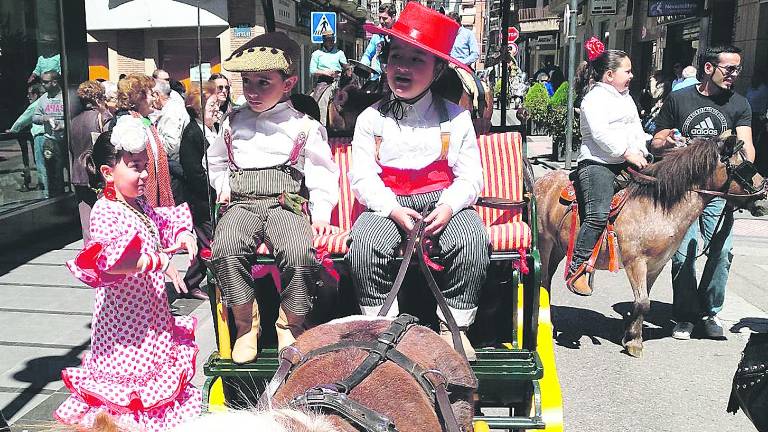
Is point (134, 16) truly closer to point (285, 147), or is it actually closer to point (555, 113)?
point (555, 113)

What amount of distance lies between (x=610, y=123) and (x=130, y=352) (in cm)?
393

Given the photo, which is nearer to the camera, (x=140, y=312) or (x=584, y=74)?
(x=140, y=312)

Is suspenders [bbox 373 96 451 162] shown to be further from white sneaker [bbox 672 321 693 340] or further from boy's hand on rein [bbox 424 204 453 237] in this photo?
Answer: white sneaker [bbox 672 321 693 340]

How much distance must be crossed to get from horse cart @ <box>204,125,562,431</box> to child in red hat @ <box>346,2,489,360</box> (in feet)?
0.67

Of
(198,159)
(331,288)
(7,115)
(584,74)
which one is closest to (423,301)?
(331,288)

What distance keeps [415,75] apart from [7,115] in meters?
6.96

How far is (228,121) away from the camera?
146 inches

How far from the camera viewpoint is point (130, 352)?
3.05 meters

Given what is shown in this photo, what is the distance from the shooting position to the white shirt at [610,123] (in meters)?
5.41

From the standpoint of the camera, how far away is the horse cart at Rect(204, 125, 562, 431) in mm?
3053

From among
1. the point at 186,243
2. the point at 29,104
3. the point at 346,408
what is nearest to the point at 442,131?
the point at 186,243

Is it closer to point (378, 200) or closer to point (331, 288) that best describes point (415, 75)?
point (378, 200)

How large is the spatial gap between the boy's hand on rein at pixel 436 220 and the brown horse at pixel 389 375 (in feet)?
2.47

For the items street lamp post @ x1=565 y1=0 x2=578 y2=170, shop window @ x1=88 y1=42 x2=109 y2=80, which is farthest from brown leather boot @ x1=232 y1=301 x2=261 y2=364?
shop window @ x1=88 y1=42 x2=109 y2=80
